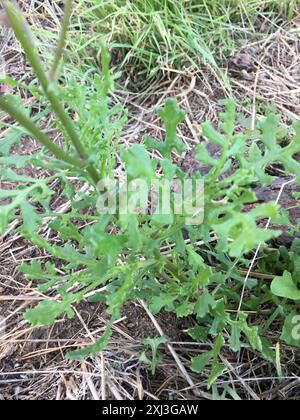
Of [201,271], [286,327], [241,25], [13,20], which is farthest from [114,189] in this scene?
[241,25]

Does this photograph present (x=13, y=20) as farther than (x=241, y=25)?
No

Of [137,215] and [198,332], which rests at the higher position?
[137,215]

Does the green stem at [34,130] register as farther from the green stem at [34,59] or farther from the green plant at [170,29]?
the green plant at [170,29]

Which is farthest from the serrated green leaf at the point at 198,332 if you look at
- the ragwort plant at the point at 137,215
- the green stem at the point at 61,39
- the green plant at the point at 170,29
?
the green plant at the point at 170,29

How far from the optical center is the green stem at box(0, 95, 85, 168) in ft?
3.07

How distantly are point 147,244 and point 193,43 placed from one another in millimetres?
1356

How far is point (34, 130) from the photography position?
100 cm

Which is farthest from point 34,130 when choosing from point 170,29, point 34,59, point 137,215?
point 170,29

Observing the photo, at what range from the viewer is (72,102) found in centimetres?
125

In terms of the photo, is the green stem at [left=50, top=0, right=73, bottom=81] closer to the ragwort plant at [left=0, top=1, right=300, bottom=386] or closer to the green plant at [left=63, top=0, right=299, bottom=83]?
the ragwort plant at [left=0, top=1, right=300, bottom=386]

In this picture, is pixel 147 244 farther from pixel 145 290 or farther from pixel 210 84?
pixel 210 84

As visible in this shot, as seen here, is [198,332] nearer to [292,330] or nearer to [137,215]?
[292,330]

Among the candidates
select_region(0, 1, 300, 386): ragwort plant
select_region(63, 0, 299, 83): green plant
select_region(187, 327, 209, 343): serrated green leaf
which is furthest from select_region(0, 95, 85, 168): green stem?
select_region(63, 0, 299, 83): green plant

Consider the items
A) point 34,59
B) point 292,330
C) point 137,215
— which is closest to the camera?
point 34,59
